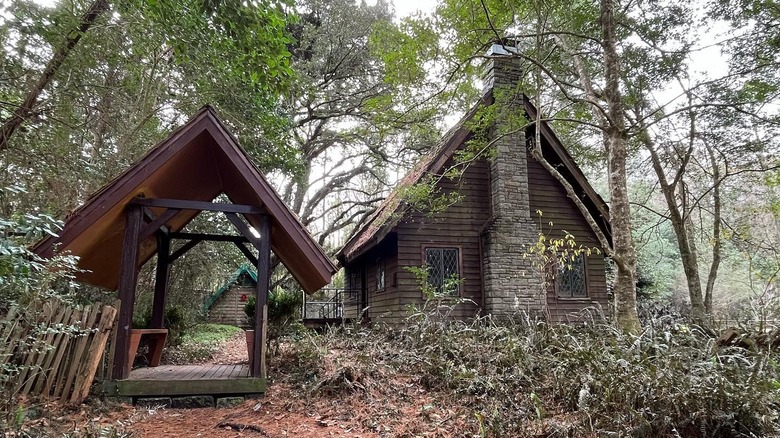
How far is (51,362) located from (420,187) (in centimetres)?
678

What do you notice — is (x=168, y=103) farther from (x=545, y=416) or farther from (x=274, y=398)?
(x=545, y=416)

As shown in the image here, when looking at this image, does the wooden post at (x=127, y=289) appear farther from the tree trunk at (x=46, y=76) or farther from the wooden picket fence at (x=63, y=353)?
the tree trunk at (x=46, y=76)

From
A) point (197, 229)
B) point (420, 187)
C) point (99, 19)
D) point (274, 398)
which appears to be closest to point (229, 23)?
point (99, 19)

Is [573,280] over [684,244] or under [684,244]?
under

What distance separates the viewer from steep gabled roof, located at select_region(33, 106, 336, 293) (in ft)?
A: 15.5

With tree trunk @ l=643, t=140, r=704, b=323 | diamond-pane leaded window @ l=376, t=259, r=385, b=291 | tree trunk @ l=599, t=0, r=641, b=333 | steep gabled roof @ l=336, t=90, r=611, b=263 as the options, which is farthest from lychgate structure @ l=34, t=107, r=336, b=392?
tree trunk @ l=643, t=140, r=704, b=323

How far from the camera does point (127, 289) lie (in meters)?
5.01

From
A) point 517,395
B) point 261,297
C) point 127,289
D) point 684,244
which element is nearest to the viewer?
point 517,395

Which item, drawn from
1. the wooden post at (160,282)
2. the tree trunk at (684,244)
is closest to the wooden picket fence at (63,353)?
the wooden post at (160,282)

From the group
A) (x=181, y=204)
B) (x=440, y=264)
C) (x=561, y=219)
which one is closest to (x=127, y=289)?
(x=181, y=204)

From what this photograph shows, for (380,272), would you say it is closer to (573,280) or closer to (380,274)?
(380,274)

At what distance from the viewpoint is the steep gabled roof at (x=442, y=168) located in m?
10.4

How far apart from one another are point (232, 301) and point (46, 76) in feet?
67.8

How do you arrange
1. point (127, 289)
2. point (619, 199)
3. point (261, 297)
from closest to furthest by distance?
point (127, 289) < point (261, 297) < point (619, 199)
